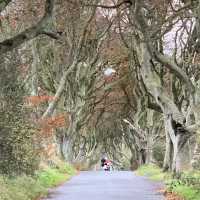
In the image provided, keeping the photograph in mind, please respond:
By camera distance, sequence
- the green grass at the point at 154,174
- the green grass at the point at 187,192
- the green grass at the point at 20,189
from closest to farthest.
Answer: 1. the green grass at the point at 20,189
2. the green grass at the point at 187,192
3. the green grass at the point at 154,174

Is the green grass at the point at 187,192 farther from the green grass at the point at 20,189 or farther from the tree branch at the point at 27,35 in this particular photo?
the tree branch at the point at 27,35

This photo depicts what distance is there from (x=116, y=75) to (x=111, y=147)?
24389 mm

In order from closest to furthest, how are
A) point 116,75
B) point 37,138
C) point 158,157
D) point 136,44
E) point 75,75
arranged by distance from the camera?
1. point 37,138
2. point 136,44
3. point 75,75
4. point 116,75
5. point 158,157

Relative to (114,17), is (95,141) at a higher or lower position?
lower

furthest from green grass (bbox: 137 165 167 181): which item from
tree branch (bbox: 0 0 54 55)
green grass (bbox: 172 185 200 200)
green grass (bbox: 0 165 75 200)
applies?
tree branch (bbox: 0 0 54 55)

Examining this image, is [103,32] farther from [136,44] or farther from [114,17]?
[136,44]

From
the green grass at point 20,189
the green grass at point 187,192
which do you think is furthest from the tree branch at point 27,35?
the green grass at point 187,192

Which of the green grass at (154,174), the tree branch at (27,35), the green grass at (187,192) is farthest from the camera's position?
the green grass at (154,174)

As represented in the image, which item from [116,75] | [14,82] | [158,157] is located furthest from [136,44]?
[158,157]

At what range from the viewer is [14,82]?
2056 centimetres

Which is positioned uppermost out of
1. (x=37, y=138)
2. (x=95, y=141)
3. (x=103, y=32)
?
(x=103, y=32)

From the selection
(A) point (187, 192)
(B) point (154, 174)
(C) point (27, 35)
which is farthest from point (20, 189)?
(B) point (154, 174)

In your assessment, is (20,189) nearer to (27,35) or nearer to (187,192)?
(27,35)

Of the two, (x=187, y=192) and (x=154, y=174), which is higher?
(x=154, y=174)
